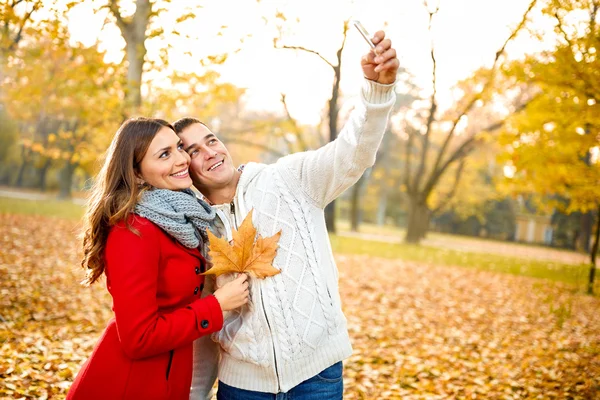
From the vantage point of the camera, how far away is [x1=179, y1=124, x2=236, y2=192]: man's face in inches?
85.8

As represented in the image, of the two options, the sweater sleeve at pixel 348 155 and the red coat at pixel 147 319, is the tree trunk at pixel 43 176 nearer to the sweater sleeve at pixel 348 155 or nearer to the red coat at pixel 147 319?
the red coat at pixel 147 319

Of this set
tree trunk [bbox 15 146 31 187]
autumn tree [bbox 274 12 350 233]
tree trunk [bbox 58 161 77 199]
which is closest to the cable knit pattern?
autumn tree [bbox 274 12 350 233]

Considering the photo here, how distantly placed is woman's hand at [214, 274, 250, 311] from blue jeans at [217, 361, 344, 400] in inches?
16.9

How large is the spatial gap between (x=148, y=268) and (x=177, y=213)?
258mm

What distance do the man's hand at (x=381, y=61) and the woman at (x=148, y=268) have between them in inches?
34.6

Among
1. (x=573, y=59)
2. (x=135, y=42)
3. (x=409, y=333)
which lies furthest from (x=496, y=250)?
(x=135, y=42)

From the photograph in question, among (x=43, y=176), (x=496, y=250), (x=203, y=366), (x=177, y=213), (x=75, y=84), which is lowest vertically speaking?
(x=496, y=250)

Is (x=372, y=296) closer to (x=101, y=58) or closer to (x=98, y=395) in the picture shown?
(x=101, y=58)

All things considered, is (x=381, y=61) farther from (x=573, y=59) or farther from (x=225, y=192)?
(x=573, y=59)

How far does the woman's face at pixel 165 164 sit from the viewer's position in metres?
2.01

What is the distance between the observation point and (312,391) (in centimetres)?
204

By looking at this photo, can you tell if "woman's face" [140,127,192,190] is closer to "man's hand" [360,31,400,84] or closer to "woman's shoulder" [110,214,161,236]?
"woman's shoulder" [110,214,161,236]

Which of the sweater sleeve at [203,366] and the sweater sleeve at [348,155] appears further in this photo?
the sweater sleeve at [203,366]

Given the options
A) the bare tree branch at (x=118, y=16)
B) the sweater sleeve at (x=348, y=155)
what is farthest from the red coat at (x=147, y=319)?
the bare tree branch at (x=118, y=16)
